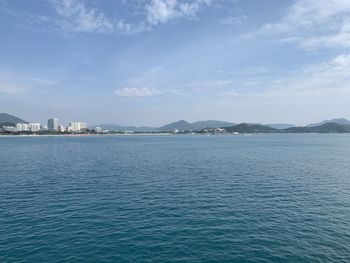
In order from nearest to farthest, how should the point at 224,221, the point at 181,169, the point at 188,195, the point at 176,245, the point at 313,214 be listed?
the point at 176,245 → the point at 224,221 → the point at 313,214 → the point at 188,195 → the point at 181,169

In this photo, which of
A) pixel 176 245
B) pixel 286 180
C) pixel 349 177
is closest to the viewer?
pixel 176 245

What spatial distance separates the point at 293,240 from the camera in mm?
28891

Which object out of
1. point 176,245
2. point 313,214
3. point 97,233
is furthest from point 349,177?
point 97,233

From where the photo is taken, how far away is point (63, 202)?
1693 inches

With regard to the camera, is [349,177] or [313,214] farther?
A: [349,177]

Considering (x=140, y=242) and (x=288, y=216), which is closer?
(x=140, y=242)

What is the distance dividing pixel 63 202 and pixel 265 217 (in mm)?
30241

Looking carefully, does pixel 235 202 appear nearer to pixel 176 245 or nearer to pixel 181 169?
pixel 176 245

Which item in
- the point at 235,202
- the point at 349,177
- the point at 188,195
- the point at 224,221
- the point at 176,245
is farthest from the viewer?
the point at 349,177

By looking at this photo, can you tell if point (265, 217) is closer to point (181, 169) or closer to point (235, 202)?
point (235, 202)

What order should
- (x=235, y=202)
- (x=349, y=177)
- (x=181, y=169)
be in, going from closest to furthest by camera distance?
(x=235, y=202) < (x=349, y=177) < (x=181, y=169)

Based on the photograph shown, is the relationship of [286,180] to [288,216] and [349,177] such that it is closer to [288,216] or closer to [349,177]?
[349,177]

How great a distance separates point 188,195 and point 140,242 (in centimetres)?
1980

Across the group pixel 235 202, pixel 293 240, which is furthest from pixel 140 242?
pixel 235 202
